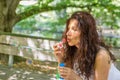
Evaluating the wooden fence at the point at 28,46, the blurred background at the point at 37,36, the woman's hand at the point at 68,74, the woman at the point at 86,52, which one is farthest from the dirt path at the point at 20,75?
the woman's hand at the point at 68,74

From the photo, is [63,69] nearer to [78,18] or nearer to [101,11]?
[78,18]

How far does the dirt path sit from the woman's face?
4536 mm

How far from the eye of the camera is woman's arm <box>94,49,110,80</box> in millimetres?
2615

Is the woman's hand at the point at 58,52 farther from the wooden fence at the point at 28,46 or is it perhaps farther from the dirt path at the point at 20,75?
the wooden fence at the point at 28,46

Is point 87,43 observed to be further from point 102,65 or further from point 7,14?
point 7,14

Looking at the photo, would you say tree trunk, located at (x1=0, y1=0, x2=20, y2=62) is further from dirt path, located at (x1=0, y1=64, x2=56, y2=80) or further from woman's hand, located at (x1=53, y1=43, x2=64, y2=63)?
woman's hand, located at (x1=53, y1=43, x2=64, y2=63)

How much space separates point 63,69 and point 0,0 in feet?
24.5

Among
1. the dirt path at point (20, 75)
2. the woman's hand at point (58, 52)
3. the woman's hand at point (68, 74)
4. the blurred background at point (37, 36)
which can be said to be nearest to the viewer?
the woman's hand at point (68, 74)

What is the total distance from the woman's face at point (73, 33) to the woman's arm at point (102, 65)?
22 cm

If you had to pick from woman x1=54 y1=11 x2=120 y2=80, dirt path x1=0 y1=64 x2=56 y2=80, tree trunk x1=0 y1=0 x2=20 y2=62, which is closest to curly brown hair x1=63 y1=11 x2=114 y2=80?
woman x1=54 y1=11 x2=120 y2=80

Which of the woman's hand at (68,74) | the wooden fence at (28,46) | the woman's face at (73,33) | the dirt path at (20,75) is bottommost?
the dirt path at (20,75)

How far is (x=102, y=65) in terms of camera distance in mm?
2615

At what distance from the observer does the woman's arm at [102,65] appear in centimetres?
262

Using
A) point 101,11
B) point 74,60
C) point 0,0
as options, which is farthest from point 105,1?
point 74,60
